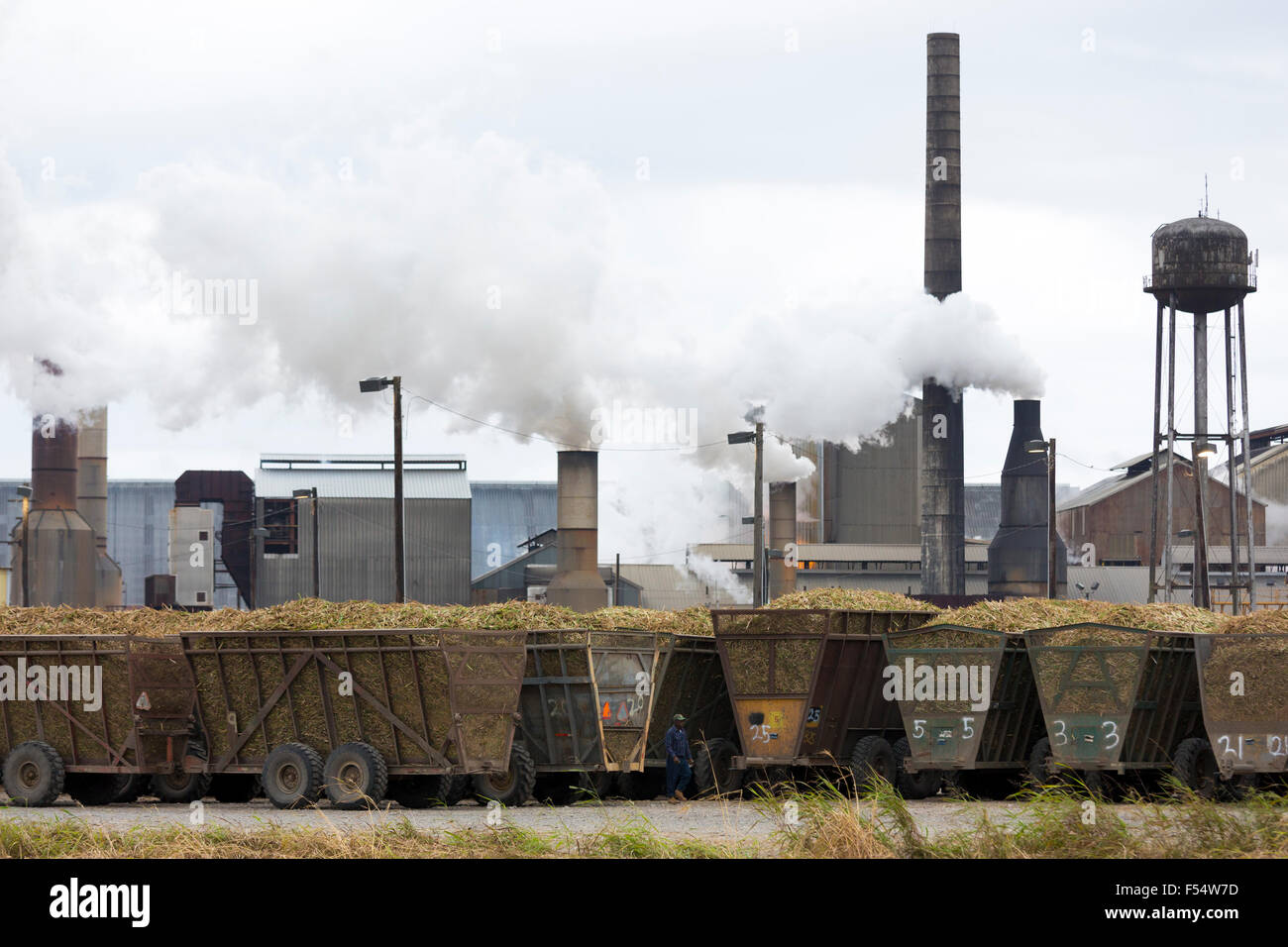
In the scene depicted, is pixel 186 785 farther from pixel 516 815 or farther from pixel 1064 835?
pixel 1064 835

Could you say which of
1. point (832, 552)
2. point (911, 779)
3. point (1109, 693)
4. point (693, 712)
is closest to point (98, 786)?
point (693, 712)

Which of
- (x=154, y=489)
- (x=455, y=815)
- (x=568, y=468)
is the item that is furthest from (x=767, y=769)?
(x=154, y=489)

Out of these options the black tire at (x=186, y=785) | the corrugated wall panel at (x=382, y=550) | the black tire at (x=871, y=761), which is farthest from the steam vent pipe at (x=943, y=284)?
the black tire at (x=186, y=785)

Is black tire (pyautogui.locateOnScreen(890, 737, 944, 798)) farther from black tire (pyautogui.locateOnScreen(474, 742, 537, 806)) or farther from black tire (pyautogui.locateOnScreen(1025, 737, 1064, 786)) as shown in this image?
black tire (pyautogui.locateOnScreen(474, 742, 537, 806))

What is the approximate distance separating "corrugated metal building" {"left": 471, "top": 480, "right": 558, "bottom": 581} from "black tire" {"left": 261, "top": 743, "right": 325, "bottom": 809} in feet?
192

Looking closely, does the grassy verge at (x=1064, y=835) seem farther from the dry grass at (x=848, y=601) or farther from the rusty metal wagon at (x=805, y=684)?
the dry grass at (x=848, y=601)

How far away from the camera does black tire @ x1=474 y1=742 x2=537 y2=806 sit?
18.3 metres

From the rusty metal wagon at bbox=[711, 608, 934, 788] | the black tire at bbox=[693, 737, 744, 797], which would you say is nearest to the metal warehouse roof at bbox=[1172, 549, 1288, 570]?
the black tire at bbox=[693, 737, 744, 797]

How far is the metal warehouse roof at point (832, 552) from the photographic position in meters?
71.2

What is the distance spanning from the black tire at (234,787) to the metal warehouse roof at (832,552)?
5143 cm

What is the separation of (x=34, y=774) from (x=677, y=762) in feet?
24.6

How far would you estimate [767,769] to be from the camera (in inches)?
788

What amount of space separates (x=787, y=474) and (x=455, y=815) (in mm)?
41227
